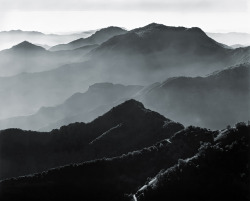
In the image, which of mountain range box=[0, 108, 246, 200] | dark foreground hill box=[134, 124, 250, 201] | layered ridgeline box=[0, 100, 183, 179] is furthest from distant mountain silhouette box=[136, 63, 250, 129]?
dark foreground hill box=[134, 124, 250, 201]

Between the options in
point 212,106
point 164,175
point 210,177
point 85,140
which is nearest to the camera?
point 210,177

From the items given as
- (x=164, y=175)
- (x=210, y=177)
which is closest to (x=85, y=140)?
(x=164, y=175)

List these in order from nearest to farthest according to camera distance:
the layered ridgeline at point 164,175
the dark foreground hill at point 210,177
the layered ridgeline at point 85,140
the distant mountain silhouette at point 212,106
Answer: the dark foreground hill at point 210,177 → the layered ridgeline at point 164,175 → the layered ridgeline at point 85,140 → the distant mountain silhouette at point 212,106

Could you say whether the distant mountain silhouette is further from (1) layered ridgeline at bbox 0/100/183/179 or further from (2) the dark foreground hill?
(2) the dark foreground hill

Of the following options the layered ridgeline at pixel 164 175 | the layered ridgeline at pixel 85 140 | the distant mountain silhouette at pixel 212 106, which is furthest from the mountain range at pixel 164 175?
the distant mountain silhouette at pixel 212 106

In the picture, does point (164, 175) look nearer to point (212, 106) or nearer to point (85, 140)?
point (85, 140)

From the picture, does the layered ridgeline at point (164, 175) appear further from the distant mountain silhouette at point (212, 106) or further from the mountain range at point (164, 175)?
the distant mountain silhouette at point (212, 106)
